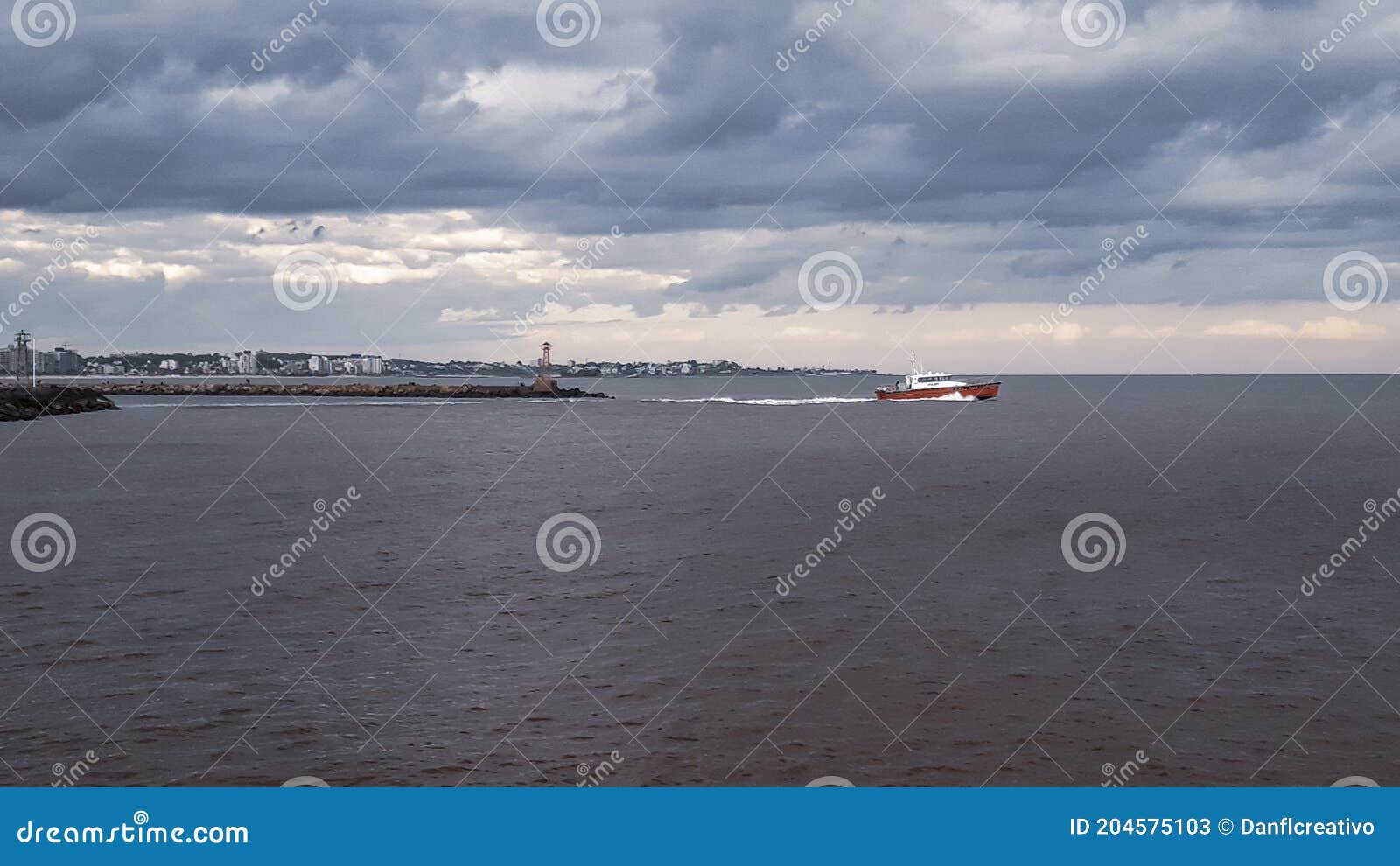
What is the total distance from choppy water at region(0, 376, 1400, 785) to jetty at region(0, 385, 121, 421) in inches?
2605

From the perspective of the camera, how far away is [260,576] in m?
25.1

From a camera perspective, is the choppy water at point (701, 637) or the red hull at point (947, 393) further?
the red hull at point (947, 393)

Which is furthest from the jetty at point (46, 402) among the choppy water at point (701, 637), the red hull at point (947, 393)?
the red hull at point (947, 393)

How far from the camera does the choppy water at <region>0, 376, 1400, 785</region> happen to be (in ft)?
44.9

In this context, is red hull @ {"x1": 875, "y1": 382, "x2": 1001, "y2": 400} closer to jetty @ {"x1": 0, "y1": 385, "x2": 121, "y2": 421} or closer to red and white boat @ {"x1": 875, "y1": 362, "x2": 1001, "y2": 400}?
red and white boat @ {"x1": 875, "y1": 362, "x2": 1001, "y2": 400}

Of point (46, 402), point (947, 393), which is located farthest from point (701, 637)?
point (947, 393)

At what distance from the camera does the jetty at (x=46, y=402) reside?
10119cm

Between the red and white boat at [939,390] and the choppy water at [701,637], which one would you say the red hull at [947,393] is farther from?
the choppy water at [701,637]

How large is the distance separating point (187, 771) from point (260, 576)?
42.5 feet

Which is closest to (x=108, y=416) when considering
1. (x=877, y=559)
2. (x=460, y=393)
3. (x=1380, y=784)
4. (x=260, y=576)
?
(x=460, y=393)

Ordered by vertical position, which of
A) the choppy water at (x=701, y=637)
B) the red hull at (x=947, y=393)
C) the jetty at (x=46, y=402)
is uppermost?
the red hull at (x=947, y=393)

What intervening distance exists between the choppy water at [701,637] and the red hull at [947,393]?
106m

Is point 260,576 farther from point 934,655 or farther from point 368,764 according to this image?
point 934,655

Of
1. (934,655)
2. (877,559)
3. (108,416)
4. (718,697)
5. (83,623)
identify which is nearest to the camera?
(718,697)
